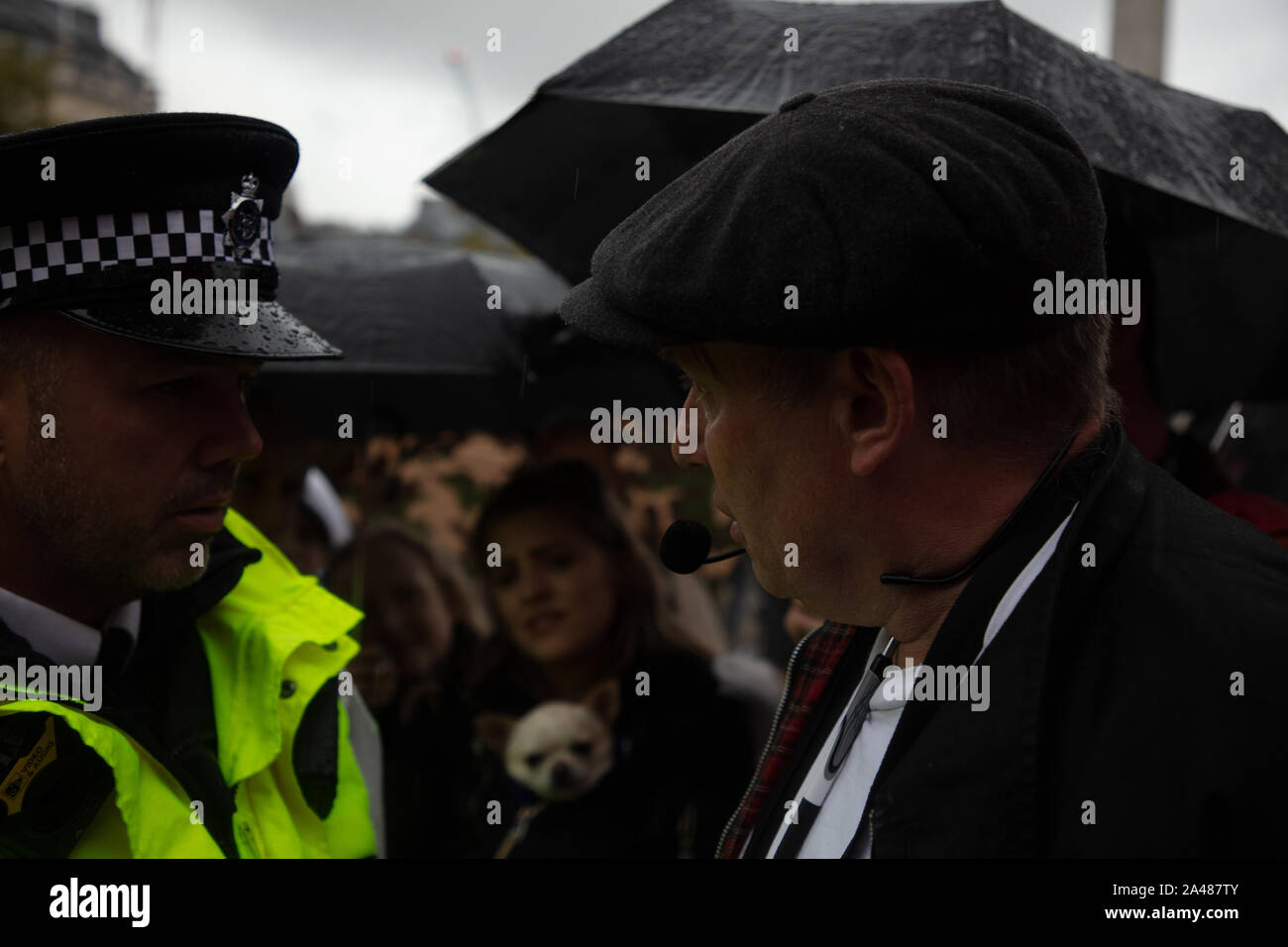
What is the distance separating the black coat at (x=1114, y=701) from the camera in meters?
Result: 1.00

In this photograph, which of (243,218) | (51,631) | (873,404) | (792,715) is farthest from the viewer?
(243,218)

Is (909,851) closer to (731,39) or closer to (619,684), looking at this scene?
(731,39)

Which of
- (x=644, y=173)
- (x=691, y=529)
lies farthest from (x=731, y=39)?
(x=691, y=529)

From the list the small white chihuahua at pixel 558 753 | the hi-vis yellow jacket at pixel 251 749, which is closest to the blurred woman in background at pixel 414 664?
the small white chihuahua at pixel 558 753

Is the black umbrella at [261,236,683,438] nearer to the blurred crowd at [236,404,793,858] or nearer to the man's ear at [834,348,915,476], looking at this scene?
the blurred crowd at [236,404,793,858]

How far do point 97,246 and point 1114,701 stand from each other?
162 cm

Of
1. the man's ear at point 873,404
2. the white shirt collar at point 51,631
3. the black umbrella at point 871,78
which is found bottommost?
the white shirt collar at point 51,631

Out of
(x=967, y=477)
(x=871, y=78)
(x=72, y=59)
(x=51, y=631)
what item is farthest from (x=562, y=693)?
(x=72, y=59)

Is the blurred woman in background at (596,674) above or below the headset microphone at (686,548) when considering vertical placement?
below

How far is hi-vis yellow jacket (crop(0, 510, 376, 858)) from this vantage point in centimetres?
156

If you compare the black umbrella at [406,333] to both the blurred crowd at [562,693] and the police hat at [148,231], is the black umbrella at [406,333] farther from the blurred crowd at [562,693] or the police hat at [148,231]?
the police hat at [148,231]

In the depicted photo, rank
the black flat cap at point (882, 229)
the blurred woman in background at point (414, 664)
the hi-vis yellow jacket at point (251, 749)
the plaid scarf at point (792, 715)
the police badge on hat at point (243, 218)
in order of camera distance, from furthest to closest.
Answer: the blurred woman in background at point (414, 664)
the police badge on hat at point (243, 218)
the plaid scarf at point (792, 715)
the hi-vis yellow jacket at point (251, 749)
the black flat cap at point (882, 229)

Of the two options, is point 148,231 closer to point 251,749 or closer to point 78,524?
point 78,524

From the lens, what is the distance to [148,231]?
6.11 ft
